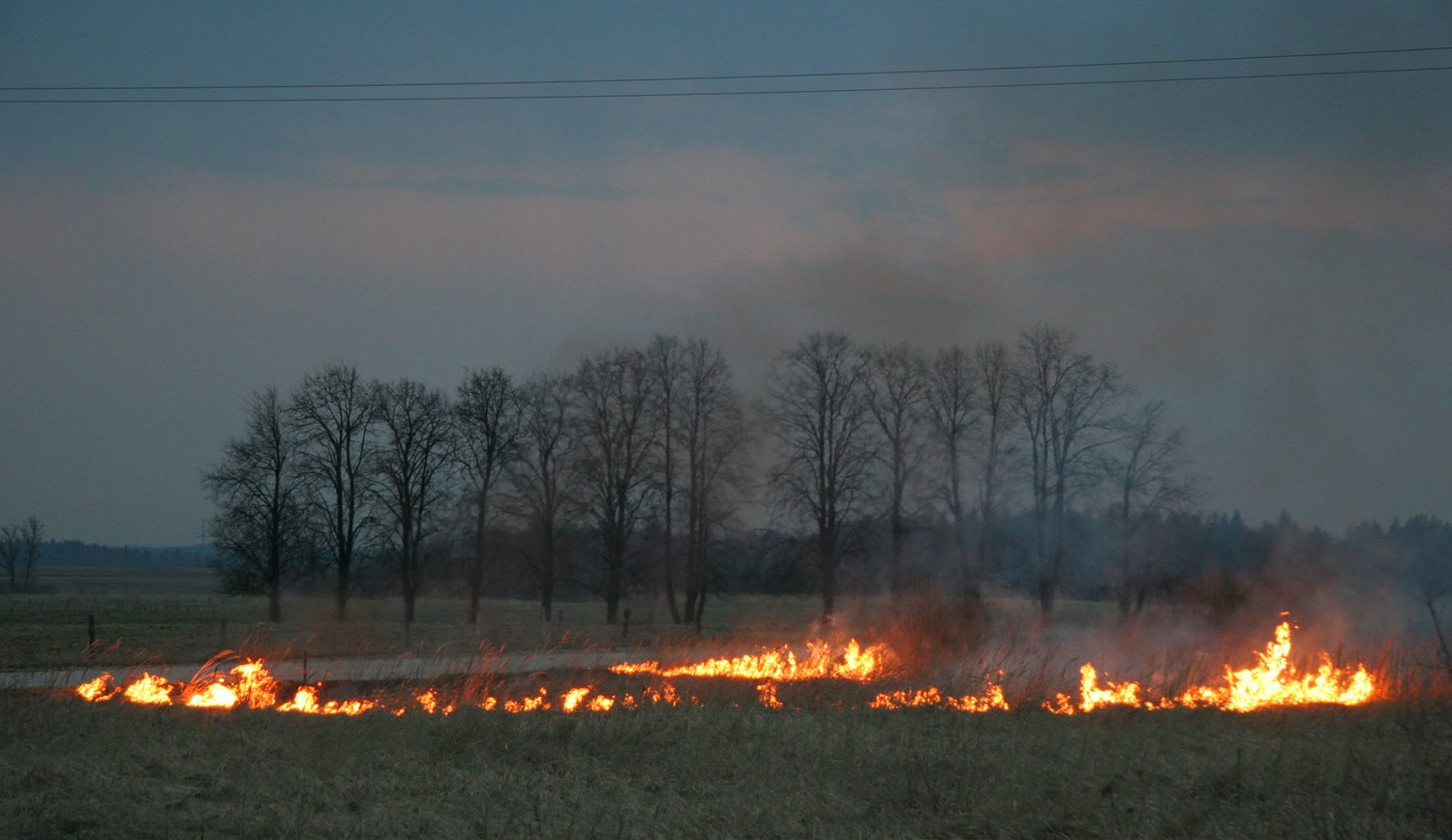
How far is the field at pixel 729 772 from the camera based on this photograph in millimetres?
7465

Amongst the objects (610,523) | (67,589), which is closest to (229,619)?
(610,523)

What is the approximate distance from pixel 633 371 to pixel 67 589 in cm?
5606

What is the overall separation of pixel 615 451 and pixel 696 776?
3475 centimetres

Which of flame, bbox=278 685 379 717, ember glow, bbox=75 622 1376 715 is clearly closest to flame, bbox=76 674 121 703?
ember glow, bbox=75 622 1376 715

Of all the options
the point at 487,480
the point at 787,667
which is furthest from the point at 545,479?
the point at 787,667

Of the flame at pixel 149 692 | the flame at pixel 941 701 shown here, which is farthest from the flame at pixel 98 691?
the flame at pixel 941 701

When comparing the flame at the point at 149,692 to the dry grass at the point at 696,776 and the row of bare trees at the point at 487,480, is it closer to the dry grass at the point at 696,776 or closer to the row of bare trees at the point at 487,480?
the dry grass at the point at 696,776

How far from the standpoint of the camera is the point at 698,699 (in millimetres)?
14109

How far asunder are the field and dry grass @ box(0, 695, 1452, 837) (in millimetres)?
28

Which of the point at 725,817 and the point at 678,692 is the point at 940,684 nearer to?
the point at 678,692

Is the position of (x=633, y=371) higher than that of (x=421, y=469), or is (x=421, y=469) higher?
(x=633, y=371)

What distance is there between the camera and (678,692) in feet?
48.0

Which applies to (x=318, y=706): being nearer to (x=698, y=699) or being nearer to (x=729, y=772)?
(x=698, y=699)

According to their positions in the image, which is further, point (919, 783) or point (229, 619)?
point (229, 619)
